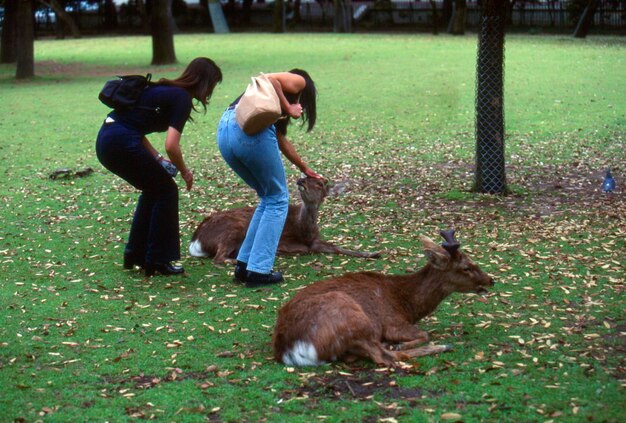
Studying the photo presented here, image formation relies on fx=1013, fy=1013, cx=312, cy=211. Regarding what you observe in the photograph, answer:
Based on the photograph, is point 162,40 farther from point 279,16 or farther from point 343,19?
point 343,19

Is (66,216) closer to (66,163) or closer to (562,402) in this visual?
(66,163)

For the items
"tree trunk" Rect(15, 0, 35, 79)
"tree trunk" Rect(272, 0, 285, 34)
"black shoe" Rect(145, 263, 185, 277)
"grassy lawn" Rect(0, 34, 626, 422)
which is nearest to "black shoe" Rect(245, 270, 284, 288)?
"grassy lawn" Rect(0, 34, 626, 422)

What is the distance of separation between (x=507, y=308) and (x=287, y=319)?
6.35 ft

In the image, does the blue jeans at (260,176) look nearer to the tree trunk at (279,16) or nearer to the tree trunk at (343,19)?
the tree trunk at (279,16)

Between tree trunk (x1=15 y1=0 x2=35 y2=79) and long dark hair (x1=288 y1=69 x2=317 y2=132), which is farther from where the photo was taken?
tree trunk (x1=15 y1=0 x2=35 y2=79)

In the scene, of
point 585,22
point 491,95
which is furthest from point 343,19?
point 491,95

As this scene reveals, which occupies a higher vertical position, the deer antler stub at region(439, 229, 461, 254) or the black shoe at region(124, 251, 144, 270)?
the deer antler stub at region(439, 229, 461, 254)

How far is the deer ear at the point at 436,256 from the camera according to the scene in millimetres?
6316

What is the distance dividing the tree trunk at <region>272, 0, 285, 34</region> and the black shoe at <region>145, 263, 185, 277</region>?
36.8 meters

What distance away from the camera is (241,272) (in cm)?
778

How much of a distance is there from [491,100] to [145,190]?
4.58 meters

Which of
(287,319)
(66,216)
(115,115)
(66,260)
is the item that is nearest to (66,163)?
(66,216)

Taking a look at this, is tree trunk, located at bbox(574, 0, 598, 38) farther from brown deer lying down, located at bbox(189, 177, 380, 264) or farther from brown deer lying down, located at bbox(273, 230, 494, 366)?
brown deer lying down, located at bbox(273, 230, 494, 366)

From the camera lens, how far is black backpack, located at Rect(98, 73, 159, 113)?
24.6 feet
